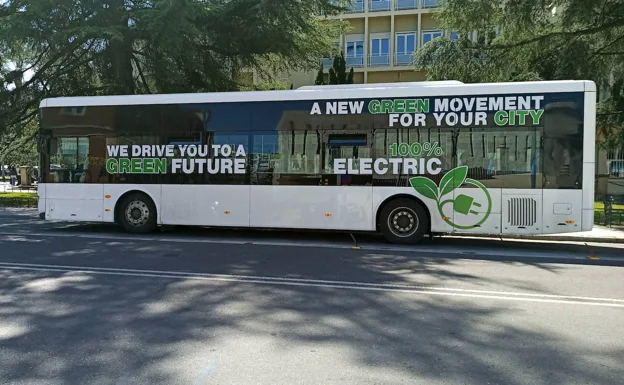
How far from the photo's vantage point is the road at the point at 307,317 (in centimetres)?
390

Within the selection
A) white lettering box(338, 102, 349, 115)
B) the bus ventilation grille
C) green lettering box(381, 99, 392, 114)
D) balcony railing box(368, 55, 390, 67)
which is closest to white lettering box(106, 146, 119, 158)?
white lettering box(338, 102, 349, 115)

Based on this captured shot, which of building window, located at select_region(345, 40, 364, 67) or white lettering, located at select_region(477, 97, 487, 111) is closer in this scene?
white lettering, located at select_region(477, 97, 487, 111)

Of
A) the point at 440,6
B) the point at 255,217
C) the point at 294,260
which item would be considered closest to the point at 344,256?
the point at 294,260

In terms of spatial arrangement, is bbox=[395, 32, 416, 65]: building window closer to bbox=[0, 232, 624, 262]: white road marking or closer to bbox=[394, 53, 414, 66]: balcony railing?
bbox=[394, 53, 414, 66]: balcony railing

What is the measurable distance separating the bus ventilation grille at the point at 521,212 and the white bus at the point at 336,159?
0.02m

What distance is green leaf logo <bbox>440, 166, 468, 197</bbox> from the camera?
33.9 feet

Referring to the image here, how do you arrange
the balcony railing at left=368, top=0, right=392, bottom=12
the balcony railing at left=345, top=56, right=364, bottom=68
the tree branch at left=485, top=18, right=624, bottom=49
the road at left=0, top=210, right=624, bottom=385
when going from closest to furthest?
1. the road at left=0, top=210, right=624, bottom=385
2. the tree branch at left=485, top=18, right=624, bottom=49
3. the balcony railing at left=368, top=0, right=392, bottom=12
4. the balcony railing at left=345, top=56, right=364, bottom=68

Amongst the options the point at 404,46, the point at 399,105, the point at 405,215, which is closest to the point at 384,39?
the point at 404,46

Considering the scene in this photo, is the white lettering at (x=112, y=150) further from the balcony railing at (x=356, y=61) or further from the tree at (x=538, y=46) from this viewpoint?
the balcony railing at (x=356, y=61)

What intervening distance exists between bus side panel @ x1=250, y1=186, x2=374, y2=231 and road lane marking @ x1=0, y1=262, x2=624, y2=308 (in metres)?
3.90

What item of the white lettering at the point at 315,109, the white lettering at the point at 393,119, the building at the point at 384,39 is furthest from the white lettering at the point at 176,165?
the building at the point at 384,39

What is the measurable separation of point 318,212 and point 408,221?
2.04 m

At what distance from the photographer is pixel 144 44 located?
60.3 feet

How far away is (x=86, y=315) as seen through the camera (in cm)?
532
